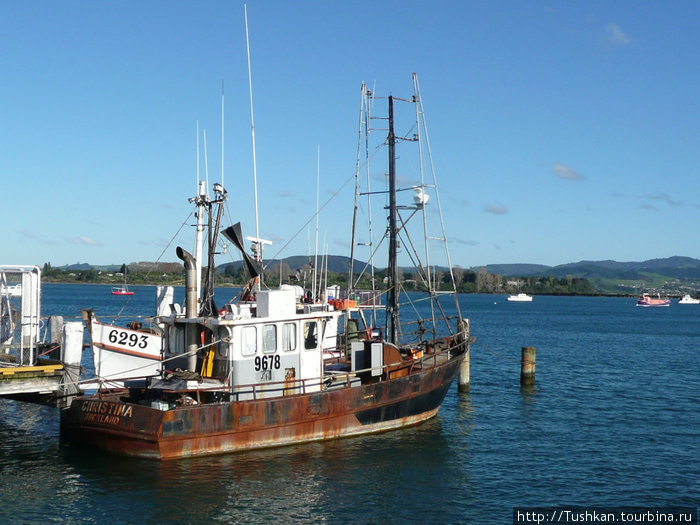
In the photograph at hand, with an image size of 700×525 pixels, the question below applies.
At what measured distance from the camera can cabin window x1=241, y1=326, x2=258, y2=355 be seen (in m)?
22.2

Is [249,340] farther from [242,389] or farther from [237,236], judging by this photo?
[237,236]

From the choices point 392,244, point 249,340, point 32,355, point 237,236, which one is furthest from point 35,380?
point 392,244

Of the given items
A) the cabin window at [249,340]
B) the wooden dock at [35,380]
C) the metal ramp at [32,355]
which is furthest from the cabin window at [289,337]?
the wooden dock at [35,380]

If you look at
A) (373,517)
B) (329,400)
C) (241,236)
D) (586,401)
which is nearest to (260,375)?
(329,400)

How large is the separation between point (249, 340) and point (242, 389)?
1472 millimetres

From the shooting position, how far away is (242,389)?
873 inches

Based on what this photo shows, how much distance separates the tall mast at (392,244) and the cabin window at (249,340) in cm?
870

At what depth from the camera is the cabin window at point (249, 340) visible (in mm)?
22219

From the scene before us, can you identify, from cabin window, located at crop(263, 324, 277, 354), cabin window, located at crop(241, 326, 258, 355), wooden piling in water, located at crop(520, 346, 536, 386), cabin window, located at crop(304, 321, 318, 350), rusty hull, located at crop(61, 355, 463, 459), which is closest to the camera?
rusty hull, located at crop(61, 355, 463, 459)

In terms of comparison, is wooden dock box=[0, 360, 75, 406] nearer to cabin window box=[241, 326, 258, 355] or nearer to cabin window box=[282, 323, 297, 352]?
cabin window box=[241, 326, 258, 355]

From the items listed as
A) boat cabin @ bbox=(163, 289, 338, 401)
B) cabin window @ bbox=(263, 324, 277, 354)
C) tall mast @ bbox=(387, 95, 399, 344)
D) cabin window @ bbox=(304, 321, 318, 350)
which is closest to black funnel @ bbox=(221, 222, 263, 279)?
boat cabin @ bbox=(163, 289, 338, 401)

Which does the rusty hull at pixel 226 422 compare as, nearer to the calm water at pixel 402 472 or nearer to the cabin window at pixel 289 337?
the calm water at pixel 402 472

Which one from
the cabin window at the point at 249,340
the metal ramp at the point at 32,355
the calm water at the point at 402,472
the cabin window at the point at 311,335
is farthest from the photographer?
the cabin window at the point at 311,335

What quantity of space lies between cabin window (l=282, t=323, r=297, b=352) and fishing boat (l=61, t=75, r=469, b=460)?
0.10 ft
